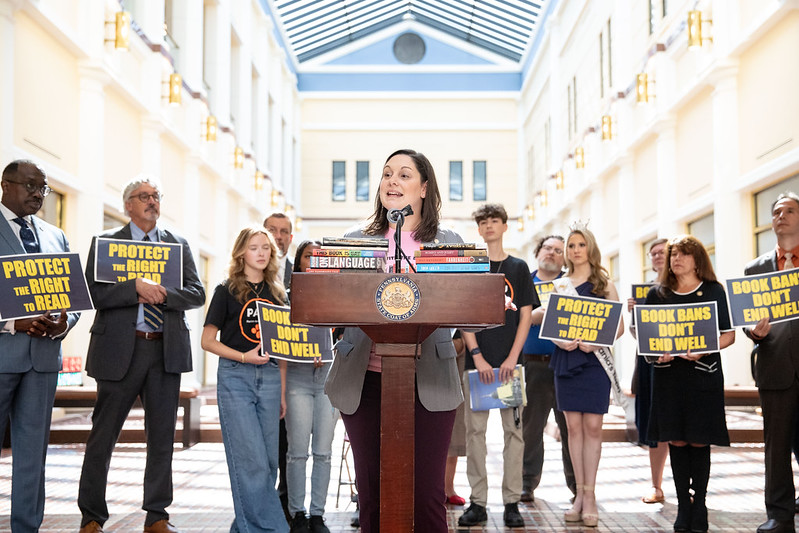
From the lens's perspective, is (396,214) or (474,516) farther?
(474,516)

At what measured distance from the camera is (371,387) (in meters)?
2.68

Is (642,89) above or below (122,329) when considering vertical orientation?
above

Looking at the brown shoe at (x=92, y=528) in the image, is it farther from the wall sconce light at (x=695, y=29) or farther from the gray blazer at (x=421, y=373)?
the wall sconce light at (x=695, y=29)

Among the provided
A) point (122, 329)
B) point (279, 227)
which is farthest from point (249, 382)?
point (279, 227)

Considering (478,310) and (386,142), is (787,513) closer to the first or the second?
(478,310)

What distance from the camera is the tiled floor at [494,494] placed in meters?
5.21

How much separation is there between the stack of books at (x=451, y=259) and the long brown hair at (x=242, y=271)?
8.46 ft

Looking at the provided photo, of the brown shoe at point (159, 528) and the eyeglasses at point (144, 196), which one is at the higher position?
the eyeglasses at point (144, 196)

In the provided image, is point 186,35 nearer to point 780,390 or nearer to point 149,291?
point 149,291

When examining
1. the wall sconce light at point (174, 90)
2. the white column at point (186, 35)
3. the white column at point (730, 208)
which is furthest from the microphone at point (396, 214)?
the white column at point (186, 35)

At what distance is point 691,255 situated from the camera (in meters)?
5.10

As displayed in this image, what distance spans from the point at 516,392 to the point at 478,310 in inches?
128

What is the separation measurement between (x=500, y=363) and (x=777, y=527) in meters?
1.87

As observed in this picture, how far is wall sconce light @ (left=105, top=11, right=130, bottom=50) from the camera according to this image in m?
11.1
